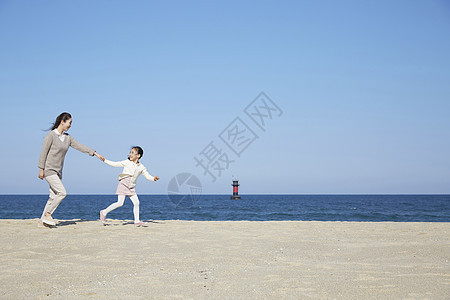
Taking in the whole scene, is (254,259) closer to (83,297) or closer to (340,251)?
(340,251)

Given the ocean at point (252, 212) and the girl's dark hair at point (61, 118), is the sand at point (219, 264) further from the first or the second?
the ocean at point (252, 212)

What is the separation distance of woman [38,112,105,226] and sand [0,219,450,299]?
63cm

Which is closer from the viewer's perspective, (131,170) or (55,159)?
(55,159)

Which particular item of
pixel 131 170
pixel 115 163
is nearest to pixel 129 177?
pixel 131 170

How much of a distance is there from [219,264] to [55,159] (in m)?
4.91

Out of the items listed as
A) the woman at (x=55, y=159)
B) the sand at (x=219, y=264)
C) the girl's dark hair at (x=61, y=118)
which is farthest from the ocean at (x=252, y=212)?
the sand at (x=219, y=264)

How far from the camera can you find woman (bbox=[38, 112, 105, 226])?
7.94 meters

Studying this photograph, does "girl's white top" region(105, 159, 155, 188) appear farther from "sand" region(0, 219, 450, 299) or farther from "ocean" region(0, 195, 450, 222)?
"ocean" region(0, 195, 450, 222)

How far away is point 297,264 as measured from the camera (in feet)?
15.8

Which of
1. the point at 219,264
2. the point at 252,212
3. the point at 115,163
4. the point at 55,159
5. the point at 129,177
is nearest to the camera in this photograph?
the point at 219,264

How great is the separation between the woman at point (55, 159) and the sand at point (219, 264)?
63 cm

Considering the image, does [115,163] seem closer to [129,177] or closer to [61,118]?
[129,177]

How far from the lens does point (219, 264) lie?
482 centimetres

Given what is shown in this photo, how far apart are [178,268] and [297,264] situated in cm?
149
